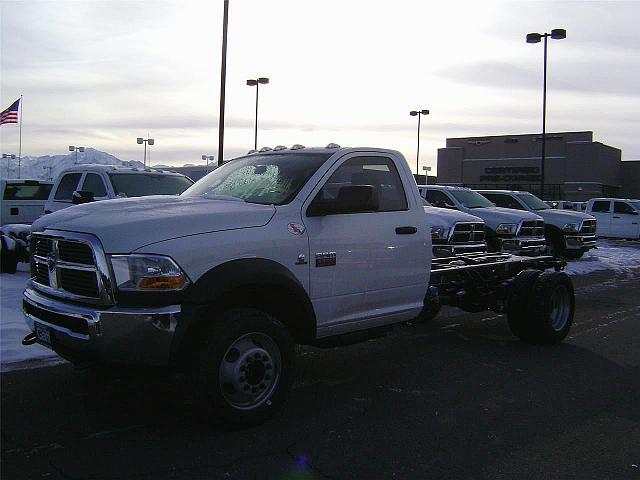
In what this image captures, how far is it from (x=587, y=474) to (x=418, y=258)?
93.9 inches

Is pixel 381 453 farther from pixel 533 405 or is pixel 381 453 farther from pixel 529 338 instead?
pixel 529 338

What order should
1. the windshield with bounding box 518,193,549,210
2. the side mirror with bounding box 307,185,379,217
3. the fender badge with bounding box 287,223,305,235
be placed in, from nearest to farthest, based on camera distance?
the fender badge with bounding box 287,223,305,235, the side mirror with bounding box 307,185,379,217, the windshield with bounding box 518,193,549,210

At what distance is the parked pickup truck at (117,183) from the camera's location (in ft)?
39.4

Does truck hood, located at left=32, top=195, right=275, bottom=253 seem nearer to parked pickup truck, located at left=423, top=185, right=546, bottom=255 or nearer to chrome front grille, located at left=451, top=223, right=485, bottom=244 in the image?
chrome front grille, located at left=451, top=223, right=485, bottom=244

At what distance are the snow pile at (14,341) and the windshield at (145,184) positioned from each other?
294 centimetres

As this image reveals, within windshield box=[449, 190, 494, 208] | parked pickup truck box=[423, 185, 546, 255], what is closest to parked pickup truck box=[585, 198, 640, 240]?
windshield box=[449, 190, 494, 208]

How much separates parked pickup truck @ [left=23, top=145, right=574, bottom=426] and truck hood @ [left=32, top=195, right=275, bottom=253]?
0.04 feet

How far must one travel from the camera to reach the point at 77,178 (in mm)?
12812

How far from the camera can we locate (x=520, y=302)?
287 inches

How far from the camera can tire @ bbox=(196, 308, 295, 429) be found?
4.22 metres

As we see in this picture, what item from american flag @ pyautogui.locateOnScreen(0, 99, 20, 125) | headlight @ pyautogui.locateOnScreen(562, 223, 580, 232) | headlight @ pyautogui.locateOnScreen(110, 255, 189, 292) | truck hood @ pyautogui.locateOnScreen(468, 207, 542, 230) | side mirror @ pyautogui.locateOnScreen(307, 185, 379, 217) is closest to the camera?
headlight @ pyautogui.locateOnScreen(110, 255, 189, 292)

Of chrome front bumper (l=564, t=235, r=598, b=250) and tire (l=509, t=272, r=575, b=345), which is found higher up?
chrome front bumper (l=564, t=235, r=598, b=250)

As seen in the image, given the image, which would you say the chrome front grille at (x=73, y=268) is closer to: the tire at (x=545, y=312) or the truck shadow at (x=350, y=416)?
the truck shadow at (x=350, y=416)

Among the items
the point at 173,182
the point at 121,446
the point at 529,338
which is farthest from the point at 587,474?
the point at 173,182
